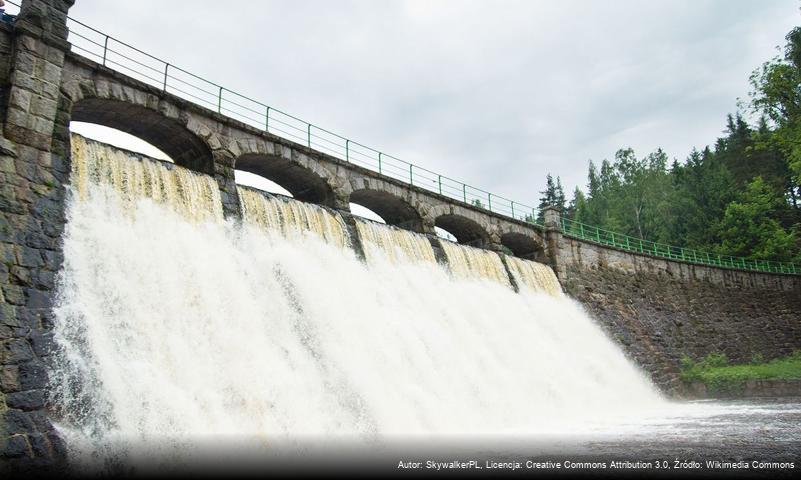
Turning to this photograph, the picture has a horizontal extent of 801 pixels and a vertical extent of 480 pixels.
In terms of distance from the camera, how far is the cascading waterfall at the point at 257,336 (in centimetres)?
816

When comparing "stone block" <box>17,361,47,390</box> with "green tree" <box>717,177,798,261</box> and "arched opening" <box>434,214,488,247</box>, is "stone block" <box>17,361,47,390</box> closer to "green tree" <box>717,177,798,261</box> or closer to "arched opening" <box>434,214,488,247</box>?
"arched opening" <box>434,214,488,247</box>

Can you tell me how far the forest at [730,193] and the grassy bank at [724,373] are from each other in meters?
9.16

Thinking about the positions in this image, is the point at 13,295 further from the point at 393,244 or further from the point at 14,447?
the point at 393,244

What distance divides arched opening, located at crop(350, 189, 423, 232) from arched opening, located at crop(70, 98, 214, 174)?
18.9ft

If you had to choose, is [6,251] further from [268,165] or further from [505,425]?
[505,425]

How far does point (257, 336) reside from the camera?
10.6 m

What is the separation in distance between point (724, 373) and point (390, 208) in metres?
16.2

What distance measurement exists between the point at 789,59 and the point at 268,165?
107 feet

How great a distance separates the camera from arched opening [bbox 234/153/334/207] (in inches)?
639

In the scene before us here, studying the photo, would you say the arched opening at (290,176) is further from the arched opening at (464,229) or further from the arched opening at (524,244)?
the arched opening at (524,244)

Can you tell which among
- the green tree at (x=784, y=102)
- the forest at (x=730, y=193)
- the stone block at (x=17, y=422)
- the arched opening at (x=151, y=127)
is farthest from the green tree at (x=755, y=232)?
the stone block at (x=17, y=422)

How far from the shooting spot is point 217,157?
14.4m

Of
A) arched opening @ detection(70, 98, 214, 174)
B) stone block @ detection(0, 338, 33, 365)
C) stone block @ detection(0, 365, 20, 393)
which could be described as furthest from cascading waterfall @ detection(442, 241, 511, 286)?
stone block @ detection(0, 365, 20, 393)

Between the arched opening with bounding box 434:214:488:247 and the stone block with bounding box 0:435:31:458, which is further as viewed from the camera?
the arched opening with bounding box 434:214:488:247
